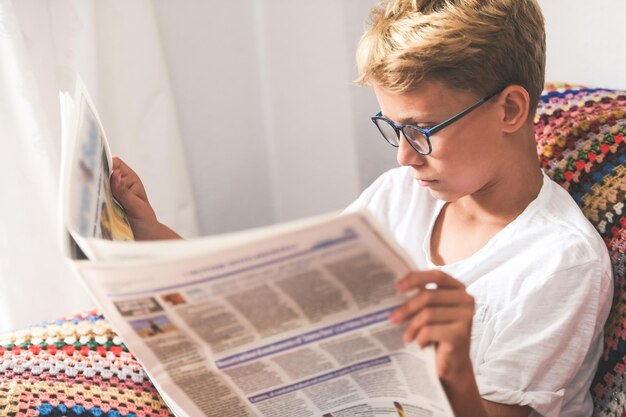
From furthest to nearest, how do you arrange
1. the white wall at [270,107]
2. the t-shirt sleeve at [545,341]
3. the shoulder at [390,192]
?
the white wall at [270,107] < the shoulder at [390,192] < the t-shirt sleeve at [545,341]

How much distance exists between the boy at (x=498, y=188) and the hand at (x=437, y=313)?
21 cm

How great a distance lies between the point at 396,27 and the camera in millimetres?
999

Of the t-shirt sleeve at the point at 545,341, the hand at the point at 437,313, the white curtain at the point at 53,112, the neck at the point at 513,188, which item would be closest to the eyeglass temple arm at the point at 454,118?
the neck at the point at 513,188

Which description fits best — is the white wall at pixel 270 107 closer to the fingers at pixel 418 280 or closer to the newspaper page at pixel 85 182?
the newspaper page at pixel 85 182

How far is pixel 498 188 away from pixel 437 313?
1.45ft

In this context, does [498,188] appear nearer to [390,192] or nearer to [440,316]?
[390,192]

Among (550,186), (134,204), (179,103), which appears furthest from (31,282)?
(550,186)

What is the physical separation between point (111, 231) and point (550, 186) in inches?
23.0

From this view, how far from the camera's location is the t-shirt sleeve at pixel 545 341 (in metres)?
0.91

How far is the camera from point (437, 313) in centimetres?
67

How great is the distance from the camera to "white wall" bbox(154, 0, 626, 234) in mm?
1906

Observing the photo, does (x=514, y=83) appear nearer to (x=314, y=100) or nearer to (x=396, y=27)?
(x=396, y=27)

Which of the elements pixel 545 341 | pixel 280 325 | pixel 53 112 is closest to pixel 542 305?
pixel 545 341

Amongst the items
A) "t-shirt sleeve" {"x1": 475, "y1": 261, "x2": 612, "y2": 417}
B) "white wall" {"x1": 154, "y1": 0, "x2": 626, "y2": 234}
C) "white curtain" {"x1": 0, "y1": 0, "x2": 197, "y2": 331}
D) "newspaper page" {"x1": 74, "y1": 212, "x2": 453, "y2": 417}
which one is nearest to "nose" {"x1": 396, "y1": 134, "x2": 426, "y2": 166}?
"t-shirt sleeve" {"x1": 475, "y1": 261, "x2": 612, "y2": 417}
